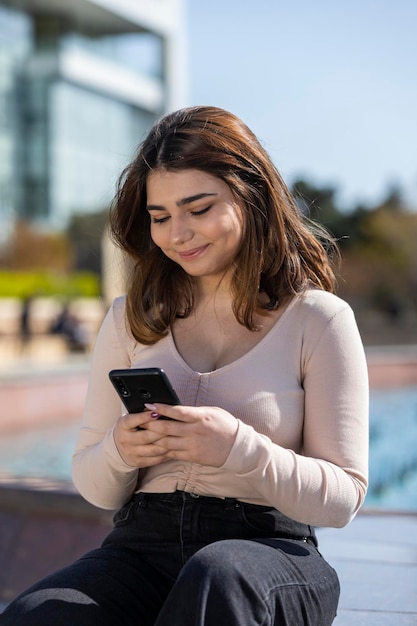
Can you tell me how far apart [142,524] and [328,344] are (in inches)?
22.8

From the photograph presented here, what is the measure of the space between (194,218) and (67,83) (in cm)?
3707

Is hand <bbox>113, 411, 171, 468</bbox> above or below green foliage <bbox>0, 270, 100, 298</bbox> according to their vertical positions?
above

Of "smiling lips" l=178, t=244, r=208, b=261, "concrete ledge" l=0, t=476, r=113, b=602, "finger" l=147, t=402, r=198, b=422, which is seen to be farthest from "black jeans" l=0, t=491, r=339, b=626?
"concrete ledge" l=0, t=476, r=113, b=602

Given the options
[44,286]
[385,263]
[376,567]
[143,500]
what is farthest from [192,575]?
[385,263]

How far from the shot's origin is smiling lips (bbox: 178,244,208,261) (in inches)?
88.2

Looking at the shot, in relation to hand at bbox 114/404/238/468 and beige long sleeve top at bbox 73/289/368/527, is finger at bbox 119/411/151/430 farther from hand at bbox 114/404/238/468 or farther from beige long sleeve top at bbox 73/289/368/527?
beige long sleeve top at bbox 73/289/368/527

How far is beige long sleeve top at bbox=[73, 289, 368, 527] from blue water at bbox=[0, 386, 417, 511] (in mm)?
4077

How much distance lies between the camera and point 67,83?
3775 cm

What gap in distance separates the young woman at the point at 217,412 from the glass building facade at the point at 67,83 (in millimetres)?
34478

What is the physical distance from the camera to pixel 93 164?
40.8m

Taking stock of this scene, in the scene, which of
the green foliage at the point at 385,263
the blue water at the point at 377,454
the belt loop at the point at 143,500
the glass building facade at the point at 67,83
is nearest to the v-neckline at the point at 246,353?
the belt loop at the point at 143,500

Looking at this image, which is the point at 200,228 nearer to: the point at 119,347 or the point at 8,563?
the point at 119,347

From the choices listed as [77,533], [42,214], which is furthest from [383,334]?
[77,533]

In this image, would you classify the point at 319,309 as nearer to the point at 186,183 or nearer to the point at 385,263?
the point at 186,183
